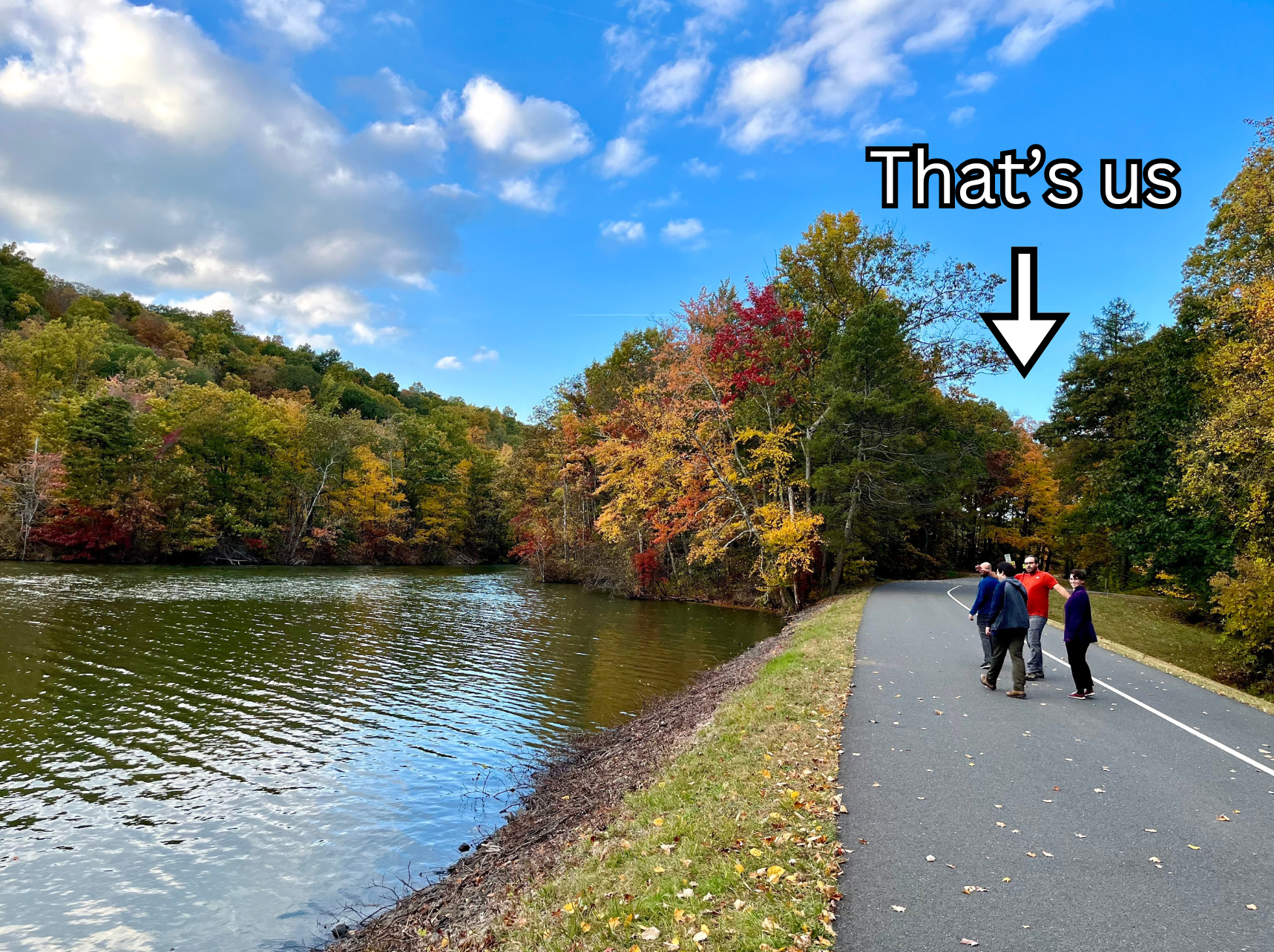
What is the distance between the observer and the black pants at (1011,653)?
10.3m

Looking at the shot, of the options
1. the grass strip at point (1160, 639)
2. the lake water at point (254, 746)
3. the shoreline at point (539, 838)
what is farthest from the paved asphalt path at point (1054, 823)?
the lake water at point (254, 746)

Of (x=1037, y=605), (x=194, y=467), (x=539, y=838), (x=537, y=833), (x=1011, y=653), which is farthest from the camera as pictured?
(x=194, y=467)

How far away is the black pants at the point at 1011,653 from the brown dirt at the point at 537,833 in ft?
13.7

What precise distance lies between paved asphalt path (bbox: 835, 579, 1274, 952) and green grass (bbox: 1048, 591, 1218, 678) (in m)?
9.61

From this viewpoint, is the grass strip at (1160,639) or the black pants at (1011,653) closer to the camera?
the black pants at (1011,653)

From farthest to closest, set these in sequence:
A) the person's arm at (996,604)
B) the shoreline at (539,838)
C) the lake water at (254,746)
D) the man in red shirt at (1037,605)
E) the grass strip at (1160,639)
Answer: the grass strip at (1160,639), the man in red shirt at (1037,605), the person's arm at (996,604), the lake water at (254,746), the shoreline at (539,838)

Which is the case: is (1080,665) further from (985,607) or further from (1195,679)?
(1195,679)

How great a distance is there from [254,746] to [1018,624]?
39.3ft

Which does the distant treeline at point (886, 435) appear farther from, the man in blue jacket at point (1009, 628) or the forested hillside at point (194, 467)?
the forested hillside at point (194, 467)

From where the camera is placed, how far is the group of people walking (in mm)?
10336

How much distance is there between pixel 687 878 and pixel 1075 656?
8488 mm

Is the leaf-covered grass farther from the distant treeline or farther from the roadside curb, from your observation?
the distant treeline

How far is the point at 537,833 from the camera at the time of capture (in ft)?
23.3

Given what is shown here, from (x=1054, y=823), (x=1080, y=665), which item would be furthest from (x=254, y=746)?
(x=1080, y=665)
